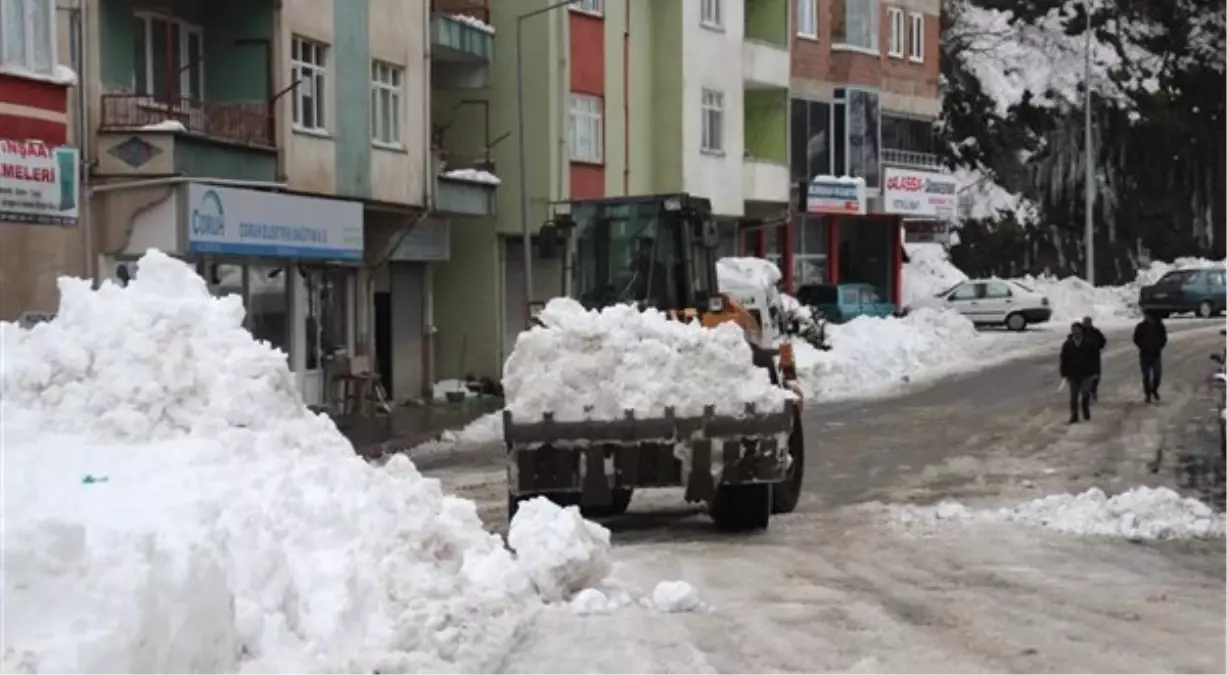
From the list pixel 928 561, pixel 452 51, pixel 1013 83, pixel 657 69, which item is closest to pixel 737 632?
pixel 928 561

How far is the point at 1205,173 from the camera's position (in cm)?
6569

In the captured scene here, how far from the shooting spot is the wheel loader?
1382 centimetres

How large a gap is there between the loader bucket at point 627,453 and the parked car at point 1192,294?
40.7 meters

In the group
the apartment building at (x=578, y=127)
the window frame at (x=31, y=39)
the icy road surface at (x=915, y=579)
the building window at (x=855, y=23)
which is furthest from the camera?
the building window at (x=855, y=23)

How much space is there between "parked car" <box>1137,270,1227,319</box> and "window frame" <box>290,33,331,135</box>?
32.0 meters

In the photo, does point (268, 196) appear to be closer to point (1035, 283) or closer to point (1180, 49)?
point (1035, 283)

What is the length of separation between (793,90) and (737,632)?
39.1m

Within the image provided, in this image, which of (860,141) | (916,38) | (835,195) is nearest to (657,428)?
(835,195)

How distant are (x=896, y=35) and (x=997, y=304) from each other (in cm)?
905

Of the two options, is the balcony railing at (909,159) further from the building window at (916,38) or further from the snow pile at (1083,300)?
the snow pile at (1083,300)

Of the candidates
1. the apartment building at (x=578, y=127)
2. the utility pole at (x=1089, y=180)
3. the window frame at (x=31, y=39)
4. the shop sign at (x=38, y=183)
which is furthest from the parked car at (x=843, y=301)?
the window frame at (x=31, y=39)

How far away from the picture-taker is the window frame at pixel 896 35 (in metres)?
51.8

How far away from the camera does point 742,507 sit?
1474 centimetres

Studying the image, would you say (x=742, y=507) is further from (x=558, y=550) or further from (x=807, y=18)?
(x=807, y=18)
